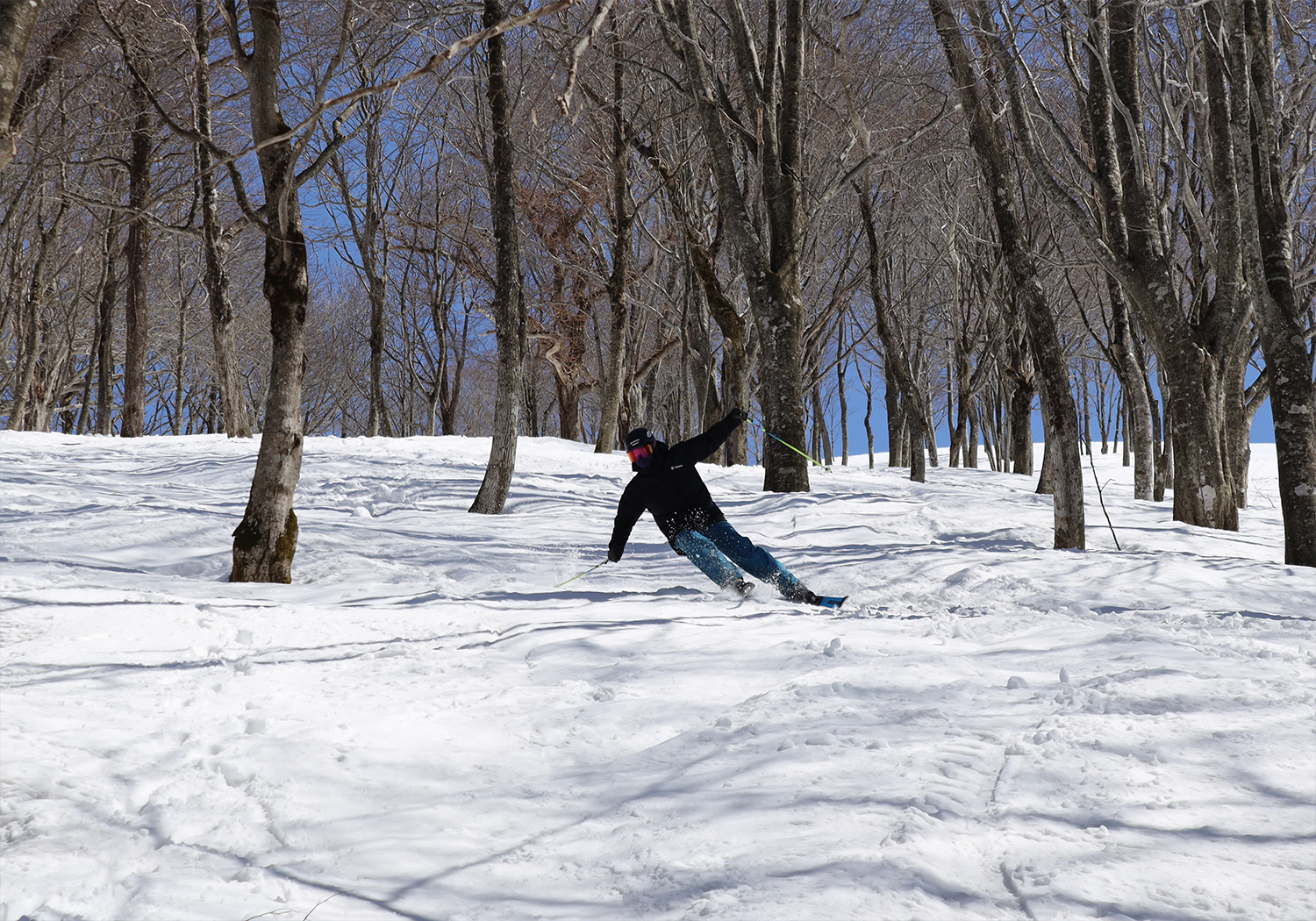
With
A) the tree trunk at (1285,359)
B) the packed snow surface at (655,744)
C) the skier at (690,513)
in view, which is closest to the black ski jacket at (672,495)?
the skier at (690,513)

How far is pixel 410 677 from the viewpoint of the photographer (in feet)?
11.8

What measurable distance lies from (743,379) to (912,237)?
911 cm

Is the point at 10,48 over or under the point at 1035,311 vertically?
over

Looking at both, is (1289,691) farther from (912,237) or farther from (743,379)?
(912,237)

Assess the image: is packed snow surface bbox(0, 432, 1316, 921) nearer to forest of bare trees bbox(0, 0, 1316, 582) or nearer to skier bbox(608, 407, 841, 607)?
skier bbox(608, 407, 841, 607)

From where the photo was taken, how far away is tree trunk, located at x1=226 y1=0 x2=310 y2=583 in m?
5.68

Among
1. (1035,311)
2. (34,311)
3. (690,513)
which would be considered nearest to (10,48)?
(690,513)

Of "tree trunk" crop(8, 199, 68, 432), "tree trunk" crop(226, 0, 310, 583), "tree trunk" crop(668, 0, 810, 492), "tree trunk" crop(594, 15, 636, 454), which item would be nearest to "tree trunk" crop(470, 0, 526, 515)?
"tree trunk" crop(668, 0, 810, 492)

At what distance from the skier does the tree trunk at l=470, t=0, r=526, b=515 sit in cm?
313

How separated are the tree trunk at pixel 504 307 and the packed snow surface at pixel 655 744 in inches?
110

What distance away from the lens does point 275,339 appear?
19.0 feet

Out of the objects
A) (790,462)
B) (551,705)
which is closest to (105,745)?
(551,705)

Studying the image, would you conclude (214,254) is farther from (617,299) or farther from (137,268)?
(617,299)

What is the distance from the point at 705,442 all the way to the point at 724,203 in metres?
4.86
